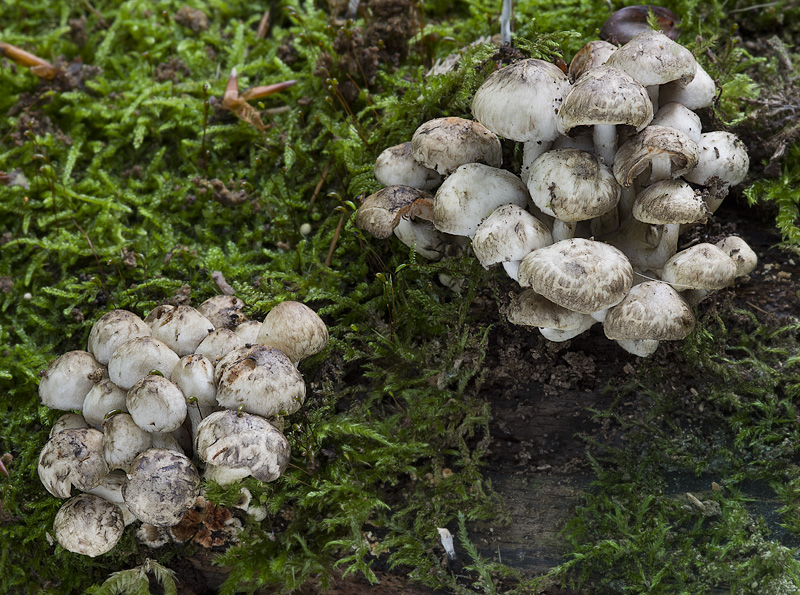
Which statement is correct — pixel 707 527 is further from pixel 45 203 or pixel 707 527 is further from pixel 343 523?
pixel 45 203

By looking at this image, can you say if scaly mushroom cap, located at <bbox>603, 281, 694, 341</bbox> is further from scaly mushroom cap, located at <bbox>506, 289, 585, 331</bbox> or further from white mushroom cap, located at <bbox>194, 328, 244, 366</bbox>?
white mushroom cap, located at <bbox>194, 328, 244, 366</bbox>

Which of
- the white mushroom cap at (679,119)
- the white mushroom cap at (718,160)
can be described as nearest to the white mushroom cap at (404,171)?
the white mushroom cap at (679,119)

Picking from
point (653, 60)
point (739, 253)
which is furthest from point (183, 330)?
point (739, 253)

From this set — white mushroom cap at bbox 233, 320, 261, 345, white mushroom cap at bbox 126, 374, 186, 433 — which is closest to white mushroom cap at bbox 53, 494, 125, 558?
white mushroom cap at bbox 126, 374, 186, 433

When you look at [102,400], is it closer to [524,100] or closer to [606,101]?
[524,100]

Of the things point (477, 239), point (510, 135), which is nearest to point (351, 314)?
point (477, 239)

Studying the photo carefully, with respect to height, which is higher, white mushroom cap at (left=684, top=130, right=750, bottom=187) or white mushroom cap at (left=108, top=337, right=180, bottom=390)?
white mushroom cap at (left=684, top=130, right=750, bottom=187)
